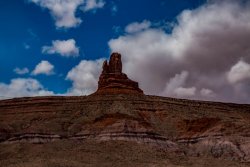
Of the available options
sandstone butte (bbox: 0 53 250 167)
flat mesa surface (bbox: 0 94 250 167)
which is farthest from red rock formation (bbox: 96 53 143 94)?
flat mesa surface (bbox: 0 94 250 167)

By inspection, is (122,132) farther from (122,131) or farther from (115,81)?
(115,81)

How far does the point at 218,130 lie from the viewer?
105 m

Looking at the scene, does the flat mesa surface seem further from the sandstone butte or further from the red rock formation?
the red rock formation

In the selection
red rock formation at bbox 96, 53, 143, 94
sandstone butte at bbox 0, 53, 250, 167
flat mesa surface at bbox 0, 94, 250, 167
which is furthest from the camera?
red rock formation at bbox 96, 53, 143, 94

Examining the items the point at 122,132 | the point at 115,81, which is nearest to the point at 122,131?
the point at 122,132

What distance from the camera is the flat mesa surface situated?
3565 inches

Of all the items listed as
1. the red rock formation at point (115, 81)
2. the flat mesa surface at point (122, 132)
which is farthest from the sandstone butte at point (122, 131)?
the red rock formation at point (115, 81)

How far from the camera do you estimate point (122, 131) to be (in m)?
98.9

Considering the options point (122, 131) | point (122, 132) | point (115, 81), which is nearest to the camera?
point (122, 132)

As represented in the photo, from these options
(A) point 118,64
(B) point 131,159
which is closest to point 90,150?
(B) point 131,159

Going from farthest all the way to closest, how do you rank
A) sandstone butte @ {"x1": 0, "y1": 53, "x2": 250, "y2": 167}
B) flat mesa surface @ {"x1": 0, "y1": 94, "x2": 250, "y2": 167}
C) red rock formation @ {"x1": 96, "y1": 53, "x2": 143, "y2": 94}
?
red rock formation @ {"x1": 96, "y1": 53, "x2": 143, "y2": 94}
flat mesa surface @ {"x1": 0, "y1": 94, "x2": 250, "y2": 167}
sandstone butte @ {"x1": 0, "y1": 53, "x2": 250, "y2": 167}

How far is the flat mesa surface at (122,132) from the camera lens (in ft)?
297

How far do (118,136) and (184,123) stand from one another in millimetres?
13365

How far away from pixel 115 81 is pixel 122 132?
97.1 ft
